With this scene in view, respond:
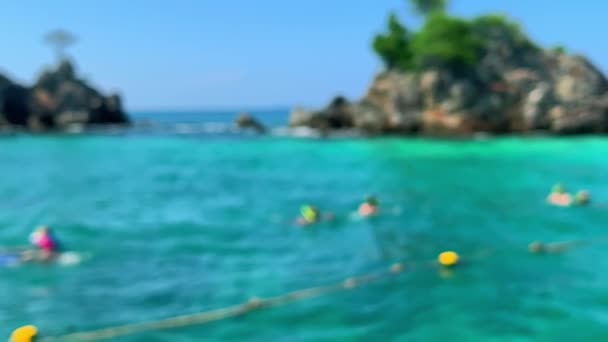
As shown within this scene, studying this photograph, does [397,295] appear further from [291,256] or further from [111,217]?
[111,217]

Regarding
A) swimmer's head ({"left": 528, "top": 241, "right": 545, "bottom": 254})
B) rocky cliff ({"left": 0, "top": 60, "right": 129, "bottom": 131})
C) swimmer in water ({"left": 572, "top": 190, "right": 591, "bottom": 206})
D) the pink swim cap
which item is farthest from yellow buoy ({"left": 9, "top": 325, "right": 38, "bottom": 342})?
rocky cliff ({"left": 0, "top": 60, "right": 129, "bottom": 131})

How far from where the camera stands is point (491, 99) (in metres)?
60.2

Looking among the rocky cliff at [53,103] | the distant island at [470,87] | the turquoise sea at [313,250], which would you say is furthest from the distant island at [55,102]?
the turquoise sea at [313,250]

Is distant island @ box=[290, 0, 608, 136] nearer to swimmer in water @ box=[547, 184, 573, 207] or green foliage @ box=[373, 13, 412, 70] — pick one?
green foliage @ box=[373, 13, 412, 70]

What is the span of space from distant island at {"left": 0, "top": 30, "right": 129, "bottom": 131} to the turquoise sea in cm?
4332

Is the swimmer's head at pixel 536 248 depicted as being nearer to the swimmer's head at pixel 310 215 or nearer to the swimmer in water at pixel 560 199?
the swimmer's head at pixel 310 215

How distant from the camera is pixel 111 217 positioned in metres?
21.0

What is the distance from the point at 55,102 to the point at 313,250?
71153 millimetres

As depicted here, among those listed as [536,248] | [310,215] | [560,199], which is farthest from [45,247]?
[560,199]

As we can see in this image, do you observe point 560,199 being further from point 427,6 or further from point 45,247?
point 427,6

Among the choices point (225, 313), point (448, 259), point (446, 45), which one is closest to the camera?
point (225, 313)

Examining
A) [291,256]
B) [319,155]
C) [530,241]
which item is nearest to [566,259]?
[530,241]

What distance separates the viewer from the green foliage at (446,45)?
207 feet

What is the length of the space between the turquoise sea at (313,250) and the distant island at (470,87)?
73.2ft
